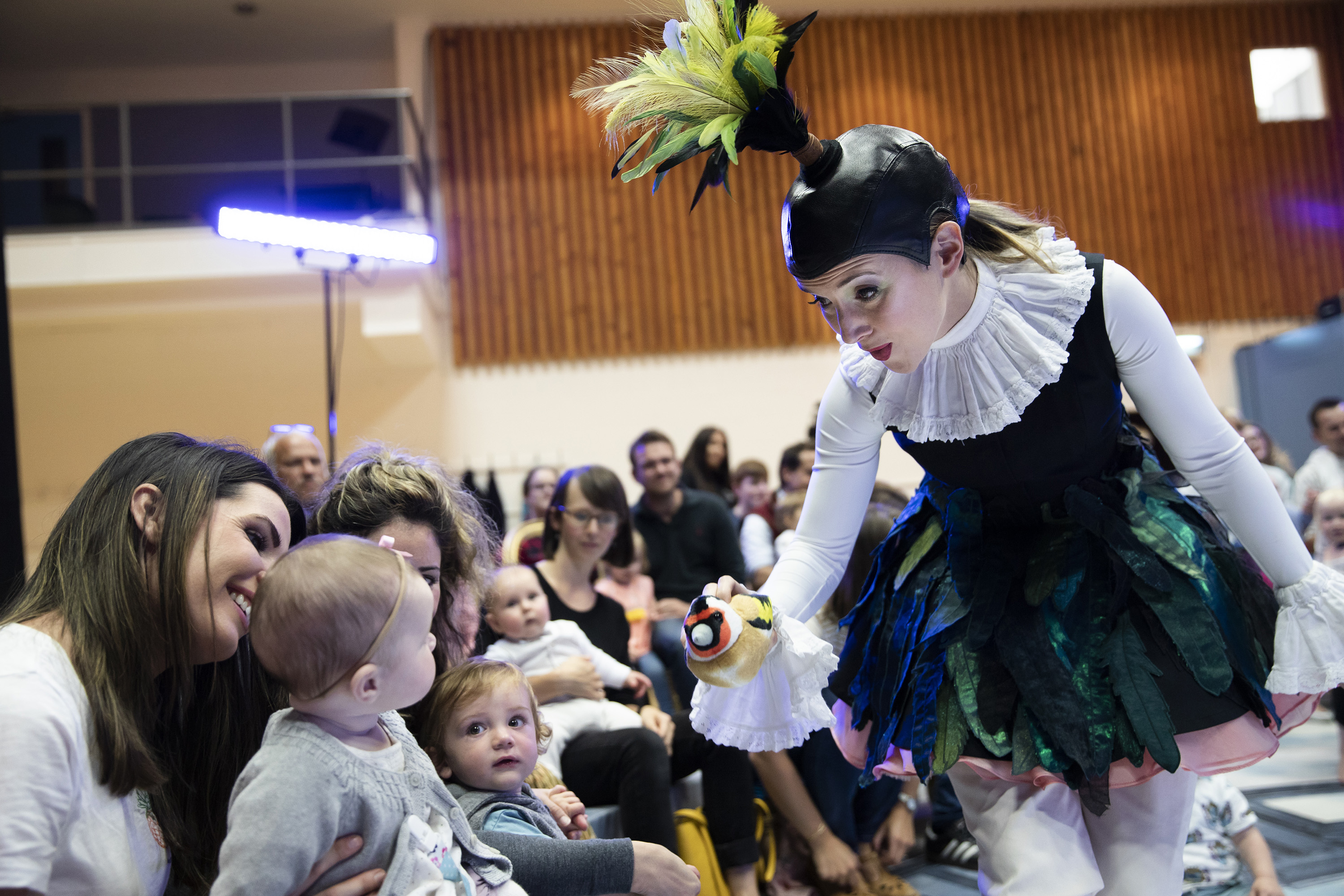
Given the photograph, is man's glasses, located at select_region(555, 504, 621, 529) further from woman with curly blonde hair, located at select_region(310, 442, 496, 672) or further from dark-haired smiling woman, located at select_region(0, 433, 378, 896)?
dark-haired smiling woman, located at select_region(0, 433, 378, 896)

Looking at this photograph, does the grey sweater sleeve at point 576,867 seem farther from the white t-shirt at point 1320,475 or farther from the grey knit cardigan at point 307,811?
the white t-shirt at point 1320,475

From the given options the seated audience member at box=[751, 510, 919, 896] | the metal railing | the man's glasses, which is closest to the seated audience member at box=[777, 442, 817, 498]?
the man's glasses

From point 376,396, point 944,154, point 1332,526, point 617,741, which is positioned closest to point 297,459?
point 617,741

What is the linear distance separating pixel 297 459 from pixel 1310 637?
10.7ft

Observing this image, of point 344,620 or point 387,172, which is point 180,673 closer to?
point 344,620

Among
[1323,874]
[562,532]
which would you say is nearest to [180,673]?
[562,532]

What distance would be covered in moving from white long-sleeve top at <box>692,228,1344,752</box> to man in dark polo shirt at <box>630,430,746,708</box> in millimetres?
2675

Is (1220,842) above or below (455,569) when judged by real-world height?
below

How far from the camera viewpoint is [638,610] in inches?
149

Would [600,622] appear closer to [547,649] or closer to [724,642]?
[547,649]

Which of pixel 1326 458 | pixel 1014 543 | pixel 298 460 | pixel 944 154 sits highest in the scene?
pixel 944 154

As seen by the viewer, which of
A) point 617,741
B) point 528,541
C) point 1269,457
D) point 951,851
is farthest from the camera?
point 1269,457

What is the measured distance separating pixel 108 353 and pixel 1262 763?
27.2ft

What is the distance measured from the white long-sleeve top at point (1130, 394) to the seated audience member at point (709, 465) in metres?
4.16
